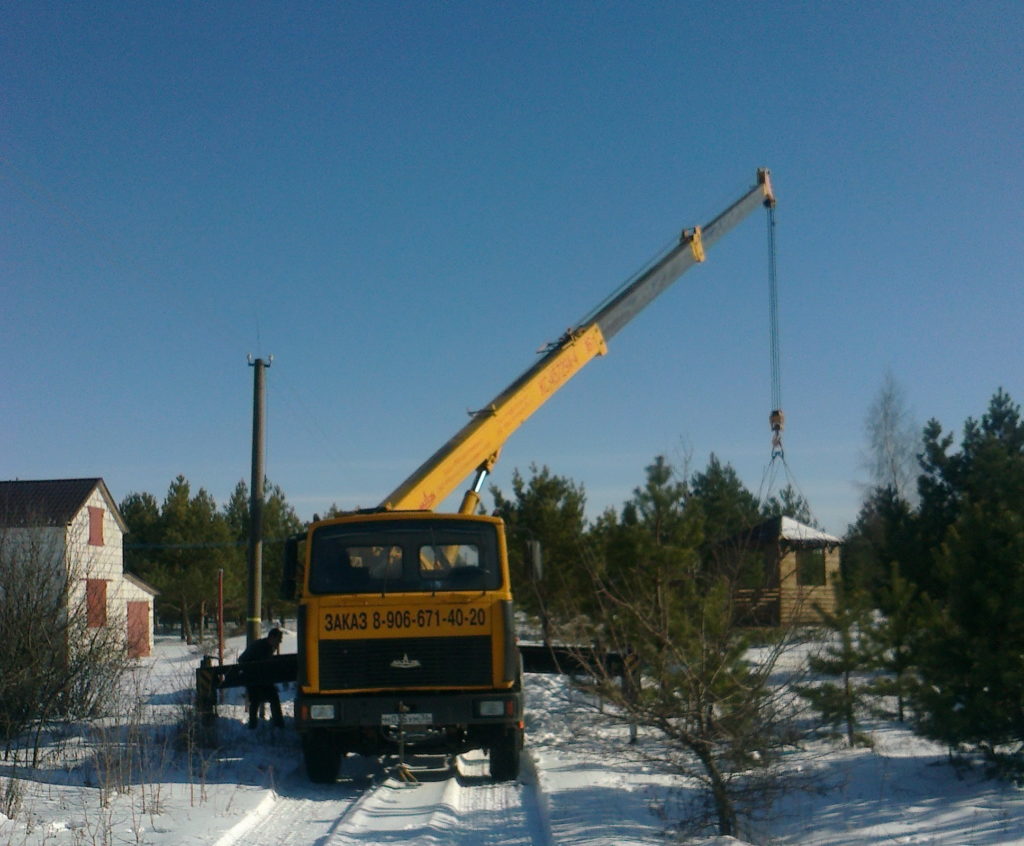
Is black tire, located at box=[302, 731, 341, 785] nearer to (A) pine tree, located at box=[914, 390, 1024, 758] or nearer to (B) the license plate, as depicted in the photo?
(B) the license plate

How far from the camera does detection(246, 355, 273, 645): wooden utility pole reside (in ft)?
67.4

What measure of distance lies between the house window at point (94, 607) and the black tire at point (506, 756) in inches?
231

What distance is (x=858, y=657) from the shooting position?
630 inches

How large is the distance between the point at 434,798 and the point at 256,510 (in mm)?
10785

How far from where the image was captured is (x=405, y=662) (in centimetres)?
1148

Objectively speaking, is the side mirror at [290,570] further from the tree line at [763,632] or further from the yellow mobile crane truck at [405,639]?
the tree line at [763,632]

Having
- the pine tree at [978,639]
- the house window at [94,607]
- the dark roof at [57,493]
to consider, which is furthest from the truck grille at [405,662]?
the dark roof at [57,493]

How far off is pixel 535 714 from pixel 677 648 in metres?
10.2

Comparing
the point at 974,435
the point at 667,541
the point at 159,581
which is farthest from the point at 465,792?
the point at 159,581

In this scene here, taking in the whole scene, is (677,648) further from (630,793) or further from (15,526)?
(15,526)

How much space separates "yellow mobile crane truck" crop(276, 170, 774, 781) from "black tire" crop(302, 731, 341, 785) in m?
0.02

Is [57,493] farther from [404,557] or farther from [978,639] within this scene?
[978,639]

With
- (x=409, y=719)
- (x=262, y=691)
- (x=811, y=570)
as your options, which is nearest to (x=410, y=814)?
(x=409, y=719)

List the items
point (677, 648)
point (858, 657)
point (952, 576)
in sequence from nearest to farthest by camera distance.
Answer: point (677, 648) < point (952, 576) < point (858, 657)
